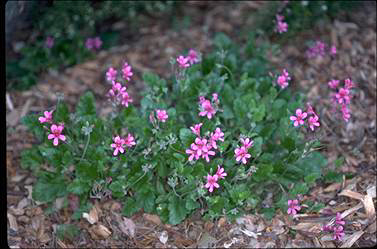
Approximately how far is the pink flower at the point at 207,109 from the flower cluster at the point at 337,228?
2.79 feet

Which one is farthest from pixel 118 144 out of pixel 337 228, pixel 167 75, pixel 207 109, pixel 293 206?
pixel 167 75

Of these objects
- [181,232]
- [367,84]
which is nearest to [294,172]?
[181,232]

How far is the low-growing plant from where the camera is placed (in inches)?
121

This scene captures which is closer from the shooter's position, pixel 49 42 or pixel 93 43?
pixel 49 42

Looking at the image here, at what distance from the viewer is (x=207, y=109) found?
10.5 ft

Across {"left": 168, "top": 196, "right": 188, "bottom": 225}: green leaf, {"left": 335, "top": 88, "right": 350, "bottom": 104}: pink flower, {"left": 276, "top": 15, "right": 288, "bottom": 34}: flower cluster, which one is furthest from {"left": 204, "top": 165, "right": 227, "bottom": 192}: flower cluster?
{"left": 276, "top": 15, "right": 288, "bottom": 34}: flower cluster

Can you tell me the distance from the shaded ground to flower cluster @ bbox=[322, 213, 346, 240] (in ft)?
0.29

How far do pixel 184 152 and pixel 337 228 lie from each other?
89 centimetres

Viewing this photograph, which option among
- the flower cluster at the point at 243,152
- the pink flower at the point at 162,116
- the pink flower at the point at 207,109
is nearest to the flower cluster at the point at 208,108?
the pink flower at the point at 207,109

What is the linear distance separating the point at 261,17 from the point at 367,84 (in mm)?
905

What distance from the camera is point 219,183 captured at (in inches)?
124

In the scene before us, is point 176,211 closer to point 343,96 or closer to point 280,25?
point 343,96

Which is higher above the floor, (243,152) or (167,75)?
(243,152)

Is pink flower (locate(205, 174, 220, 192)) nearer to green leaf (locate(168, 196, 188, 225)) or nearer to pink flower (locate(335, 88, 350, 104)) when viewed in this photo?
green leaf (locate(168, 196, 188, 225))
